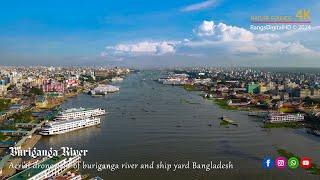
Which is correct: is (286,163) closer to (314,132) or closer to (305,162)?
(305,162)

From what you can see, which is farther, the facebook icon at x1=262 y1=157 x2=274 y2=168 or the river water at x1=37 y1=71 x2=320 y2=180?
the facebook icon at x1=262 y1=157 x2=274 y2=168

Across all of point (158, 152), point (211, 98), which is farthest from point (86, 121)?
point (211, 98)

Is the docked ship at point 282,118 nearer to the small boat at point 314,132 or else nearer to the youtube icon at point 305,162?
the small boat at point 314,132

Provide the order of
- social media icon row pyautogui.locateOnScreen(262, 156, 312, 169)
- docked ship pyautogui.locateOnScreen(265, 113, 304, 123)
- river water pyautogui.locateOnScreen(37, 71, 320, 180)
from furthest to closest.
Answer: docked ship pyautogui.locateOnScreen(265, 113, 304, 123)
social media icon row pyautogui.locateOnScreen(262, 156, 312, 169)
river water pyautogui.locateOnScreen(37, 71, 320, 180)

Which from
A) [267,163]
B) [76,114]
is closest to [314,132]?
[267,163]

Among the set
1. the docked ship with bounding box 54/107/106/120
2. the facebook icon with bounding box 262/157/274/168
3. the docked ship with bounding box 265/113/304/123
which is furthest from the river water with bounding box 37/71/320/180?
the docked ship with bounding box 54/107/106/120

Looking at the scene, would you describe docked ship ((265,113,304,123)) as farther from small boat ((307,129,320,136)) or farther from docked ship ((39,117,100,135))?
docked ship ((39,117,100,135))

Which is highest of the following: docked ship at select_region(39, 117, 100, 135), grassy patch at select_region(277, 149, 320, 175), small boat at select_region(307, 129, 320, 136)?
docked ship at select_region(39, 117, 100, 135)

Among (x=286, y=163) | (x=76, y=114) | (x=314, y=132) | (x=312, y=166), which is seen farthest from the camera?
(x=76, y=114)
